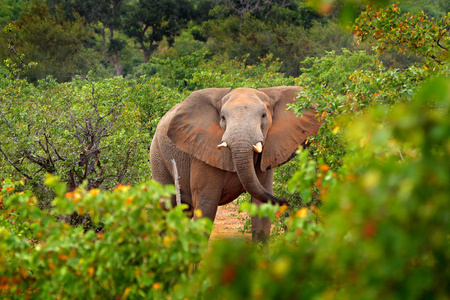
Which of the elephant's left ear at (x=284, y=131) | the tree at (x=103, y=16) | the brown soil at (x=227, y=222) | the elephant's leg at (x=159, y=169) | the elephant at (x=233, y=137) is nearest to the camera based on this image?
the elephant at (x=233, y=137)

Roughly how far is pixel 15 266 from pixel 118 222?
687mm

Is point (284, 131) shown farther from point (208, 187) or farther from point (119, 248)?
point (119, 248)

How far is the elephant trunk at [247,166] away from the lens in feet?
18.5

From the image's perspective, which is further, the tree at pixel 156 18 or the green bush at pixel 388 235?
the tree at pixel 156 18

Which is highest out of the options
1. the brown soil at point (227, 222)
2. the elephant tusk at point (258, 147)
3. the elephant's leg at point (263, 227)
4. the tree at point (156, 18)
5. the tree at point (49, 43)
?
the elephant tusk at point (258, 147)

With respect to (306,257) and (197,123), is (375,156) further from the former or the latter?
(197,123)

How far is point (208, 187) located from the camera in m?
6.46

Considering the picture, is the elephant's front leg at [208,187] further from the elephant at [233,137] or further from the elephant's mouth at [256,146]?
the elephant's mouth at [256,146]

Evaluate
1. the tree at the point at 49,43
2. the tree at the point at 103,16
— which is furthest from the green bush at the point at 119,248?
the tree at the point at 103,16

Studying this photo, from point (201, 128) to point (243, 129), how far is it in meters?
0.85

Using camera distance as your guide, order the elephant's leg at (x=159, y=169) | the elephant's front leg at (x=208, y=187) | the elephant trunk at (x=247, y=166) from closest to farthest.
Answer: the elephant trunk at (x=247, y=166) < the elephant's front leg at (x=208, y=187) < the elephant's leg at (x=159, y=169)

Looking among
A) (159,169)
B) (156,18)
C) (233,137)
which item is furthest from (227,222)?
(156,18)

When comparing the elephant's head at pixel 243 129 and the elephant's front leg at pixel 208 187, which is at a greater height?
the elephant's head at pixel 243 129

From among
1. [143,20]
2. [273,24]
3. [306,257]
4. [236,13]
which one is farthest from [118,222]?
[143,20]
